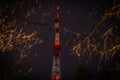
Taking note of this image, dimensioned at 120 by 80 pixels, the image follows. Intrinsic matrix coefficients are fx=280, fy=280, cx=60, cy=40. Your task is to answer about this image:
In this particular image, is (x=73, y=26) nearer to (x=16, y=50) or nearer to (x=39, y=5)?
(x=39, y=5)

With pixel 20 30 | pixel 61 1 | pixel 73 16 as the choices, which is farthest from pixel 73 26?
pixel 20 30

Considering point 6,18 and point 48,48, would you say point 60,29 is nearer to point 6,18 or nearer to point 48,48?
point 48,48

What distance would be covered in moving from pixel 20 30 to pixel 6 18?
0.49 metres

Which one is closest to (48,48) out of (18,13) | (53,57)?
(53,57)

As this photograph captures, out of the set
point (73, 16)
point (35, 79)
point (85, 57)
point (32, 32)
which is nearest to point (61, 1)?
point (73, 16)

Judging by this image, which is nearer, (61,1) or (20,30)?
(20,30)

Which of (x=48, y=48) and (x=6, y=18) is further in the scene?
(x=48, y=48)

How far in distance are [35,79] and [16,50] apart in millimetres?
884

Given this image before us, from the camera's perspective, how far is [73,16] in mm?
7160

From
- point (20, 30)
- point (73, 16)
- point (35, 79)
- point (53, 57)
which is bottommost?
point (35, 79)

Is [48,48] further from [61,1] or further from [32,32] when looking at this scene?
[61,1]

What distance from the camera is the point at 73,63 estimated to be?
718cm

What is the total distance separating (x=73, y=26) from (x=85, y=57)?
850mm

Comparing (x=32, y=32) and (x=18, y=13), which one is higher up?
(x=18, y=13)
